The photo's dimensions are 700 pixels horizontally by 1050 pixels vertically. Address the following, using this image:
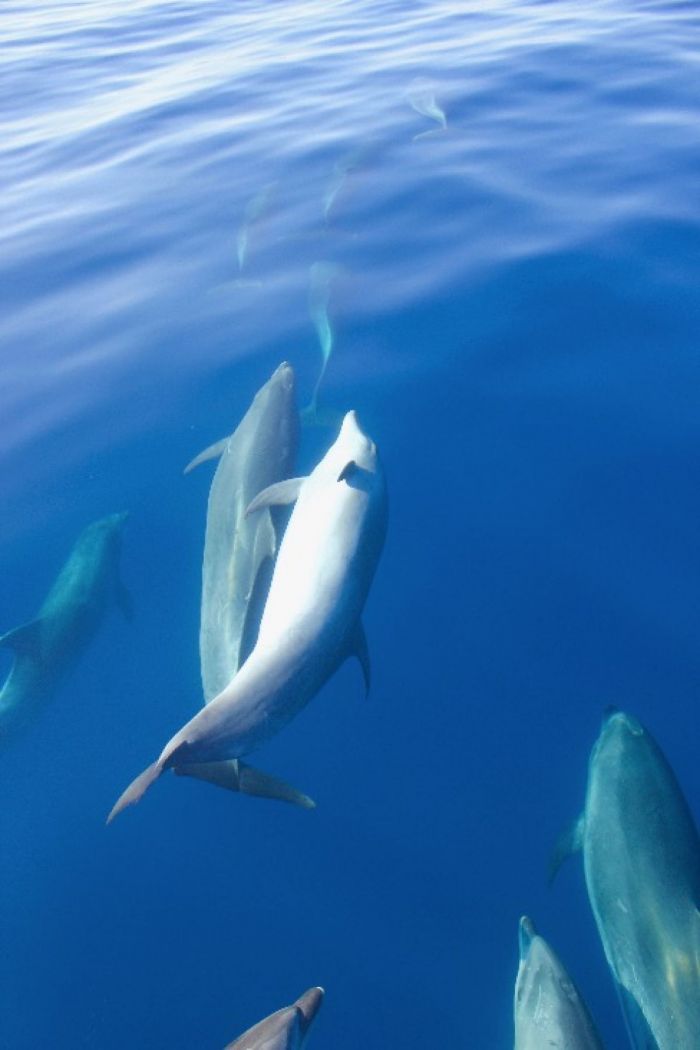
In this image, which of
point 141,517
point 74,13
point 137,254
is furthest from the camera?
point 74,13

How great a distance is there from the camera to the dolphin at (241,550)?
4.70 metres

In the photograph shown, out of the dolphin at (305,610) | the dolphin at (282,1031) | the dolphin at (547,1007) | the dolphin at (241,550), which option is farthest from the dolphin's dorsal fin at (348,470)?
the dolphin at (282,1031)

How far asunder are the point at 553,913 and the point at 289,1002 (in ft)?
4.65

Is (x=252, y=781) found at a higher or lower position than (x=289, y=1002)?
higher

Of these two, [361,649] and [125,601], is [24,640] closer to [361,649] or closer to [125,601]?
[125,601]

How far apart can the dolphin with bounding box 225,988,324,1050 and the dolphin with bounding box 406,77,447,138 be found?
38.6 feet

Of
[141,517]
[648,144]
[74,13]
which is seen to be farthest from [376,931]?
[74,13]

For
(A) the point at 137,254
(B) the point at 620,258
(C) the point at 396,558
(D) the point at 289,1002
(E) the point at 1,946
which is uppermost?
(A) the point at 137,254

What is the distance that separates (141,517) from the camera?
7.11m

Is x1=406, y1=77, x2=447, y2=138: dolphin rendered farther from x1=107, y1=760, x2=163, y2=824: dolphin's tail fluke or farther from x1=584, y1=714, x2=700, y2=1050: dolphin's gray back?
x1=107, y1=760, x2=163, y2=824: dolphin's tail fluke

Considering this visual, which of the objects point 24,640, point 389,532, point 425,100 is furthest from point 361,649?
point 425,100

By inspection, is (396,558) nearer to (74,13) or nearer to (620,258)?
(620,258)

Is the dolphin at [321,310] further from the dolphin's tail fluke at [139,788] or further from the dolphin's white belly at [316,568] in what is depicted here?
the dolphin's tail fluke at [139,788]

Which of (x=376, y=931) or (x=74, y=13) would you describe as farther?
(x=74, y=13)
